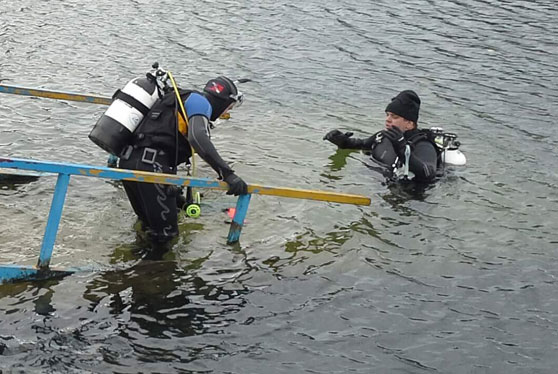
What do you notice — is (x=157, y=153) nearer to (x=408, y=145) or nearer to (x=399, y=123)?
(x=408, y=145)

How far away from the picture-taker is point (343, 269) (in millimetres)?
8336

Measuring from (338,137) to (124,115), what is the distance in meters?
4.68

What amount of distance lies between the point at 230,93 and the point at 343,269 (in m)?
2.36

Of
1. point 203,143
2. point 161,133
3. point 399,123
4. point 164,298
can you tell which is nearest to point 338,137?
point 399,123

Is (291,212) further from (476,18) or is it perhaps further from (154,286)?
(476,18)

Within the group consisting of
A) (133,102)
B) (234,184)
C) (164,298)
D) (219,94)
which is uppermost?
(219,94)

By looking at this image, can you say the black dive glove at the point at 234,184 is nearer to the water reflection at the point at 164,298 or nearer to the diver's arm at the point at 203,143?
the diver's arm at the point at 203,143

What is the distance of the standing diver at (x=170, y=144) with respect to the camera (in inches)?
294

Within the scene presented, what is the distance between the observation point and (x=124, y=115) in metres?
7.66

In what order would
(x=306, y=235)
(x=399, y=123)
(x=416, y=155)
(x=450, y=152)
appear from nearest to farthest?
(x=306, y=235) → (x=416, y=155) → (x=399, y=123) → (x=450, y=152)

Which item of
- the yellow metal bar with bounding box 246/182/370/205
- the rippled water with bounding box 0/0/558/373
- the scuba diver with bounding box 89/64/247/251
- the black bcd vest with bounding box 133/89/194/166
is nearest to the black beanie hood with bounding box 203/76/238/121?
the scuba diver with bounding box 89/64/247/251

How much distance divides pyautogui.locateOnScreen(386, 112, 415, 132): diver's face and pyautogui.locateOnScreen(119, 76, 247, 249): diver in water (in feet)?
10.6

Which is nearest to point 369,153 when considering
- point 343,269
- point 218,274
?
point 343,269

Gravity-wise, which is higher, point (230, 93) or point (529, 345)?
point (230, 93)
